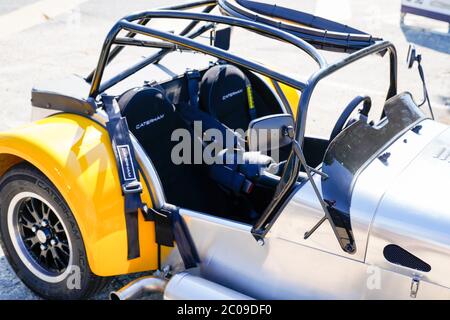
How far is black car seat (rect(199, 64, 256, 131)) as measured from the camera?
3.91 meters

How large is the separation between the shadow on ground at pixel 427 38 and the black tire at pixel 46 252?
7.07 metres

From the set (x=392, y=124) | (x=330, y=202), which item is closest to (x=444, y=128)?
(x=392, y=124)

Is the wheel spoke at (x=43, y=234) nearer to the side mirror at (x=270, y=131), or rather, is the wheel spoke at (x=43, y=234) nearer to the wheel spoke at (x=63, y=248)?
the wheel spoke at (x=63, y=248)

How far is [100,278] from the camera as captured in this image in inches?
134

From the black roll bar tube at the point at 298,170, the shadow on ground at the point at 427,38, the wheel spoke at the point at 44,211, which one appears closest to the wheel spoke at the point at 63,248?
the wheel spoke at the point at 44,211

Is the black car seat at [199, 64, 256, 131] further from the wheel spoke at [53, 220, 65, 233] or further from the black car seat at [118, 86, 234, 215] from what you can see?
the wheel spoke at [53, 220, 65, 233]

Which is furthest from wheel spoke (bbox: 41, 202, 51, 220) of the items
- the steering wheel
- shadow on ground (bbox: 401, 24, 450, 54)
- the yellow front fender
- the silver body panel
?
shadow on ground (bbox: 401, 24, 450, 54)

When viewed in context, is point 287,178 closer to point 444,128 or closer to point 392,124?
point 392,124

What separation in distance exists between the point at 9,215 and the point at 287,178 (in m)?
1.74

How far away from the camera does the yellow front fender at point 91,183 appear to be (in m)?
3.10

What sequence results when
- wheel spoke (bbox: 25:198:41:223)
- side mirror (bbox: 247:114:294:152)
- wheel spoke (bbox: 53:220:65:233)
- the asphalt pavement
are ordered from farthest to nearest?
1. the asphalt pavement
2. wheel spoke (bbox: 25:198:41:223)
3. wheel spoke (bbox: 53:220:65:233)
4. side mirror (bbox: 247:114:294:152)

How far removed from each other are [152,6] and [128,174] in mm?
7185

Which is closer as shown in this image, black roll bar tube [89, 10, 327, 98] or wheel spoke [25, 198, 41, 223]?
black roll bar tube [89, 10, 327, 98]

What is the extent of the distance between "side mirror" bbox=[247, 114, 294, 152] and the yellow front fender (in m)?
0.69
